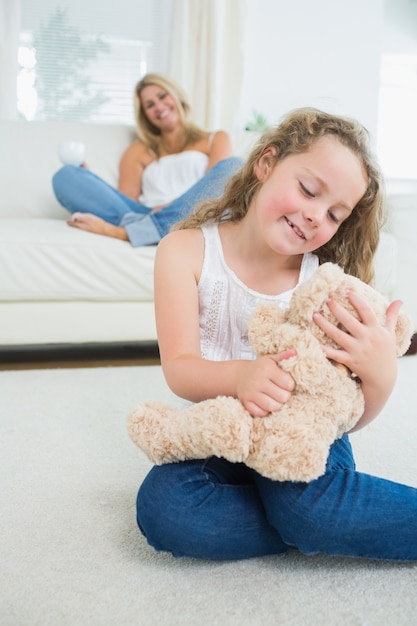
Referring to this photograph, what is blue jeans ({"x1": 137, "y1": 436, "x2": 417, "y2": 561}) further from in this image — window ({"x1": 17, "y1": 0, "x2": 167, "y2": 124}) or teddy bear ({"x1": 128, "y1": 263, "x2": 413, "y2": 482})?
window ({"x1": 17, "y1": 0, "x2": 167, "y2": 124})

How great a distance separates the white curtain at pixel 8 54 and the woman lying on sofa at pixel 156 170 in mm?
1597

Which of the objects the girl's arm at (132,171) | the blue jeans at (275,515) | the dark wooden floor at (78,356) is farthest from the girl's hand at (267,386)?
the girl's arm at (132,171)

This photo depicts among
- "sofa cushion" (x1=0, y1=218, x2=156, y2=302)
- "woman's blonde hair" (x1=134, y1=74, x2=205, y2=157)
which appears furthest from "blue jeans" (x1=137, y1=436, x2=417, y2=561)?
"woman's blonde hair" (x1=134, y1=74, x2=205, y2=157)

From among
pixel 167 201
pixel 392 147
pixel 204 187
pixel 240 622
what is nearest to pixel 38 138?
pixel 167 201

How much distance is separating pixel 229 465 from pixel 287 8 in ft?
13.2

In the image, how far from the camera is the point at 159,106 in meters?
2.43

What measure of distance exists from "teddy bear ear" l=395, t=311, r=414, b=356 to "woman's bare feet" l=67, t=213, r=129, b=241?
1222mm

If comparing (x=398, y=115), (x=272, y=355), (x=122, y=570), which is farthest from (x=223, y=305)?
(x=398, y=115)

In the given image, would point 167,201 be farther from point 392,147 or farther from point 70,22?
point 392,147

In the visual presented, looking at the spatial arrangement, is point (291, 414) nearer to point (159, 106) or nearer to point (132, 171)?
point (132, 171)

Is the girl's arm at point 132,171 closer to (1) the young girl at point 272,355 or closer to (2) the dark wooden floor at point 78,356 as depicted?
(2) the dark wooden floor at point 78,356

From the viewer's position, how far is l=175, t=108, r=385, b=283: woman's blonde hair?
3.08 ft

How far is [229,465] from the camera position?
2.88 ft

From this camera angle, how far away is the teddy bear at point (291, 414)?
0.70 m
